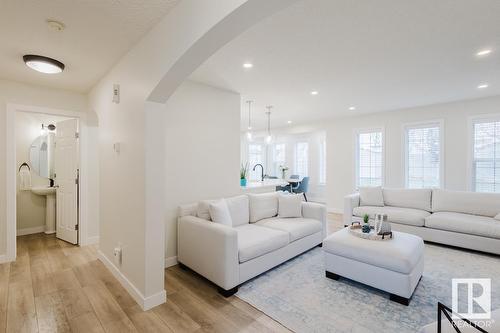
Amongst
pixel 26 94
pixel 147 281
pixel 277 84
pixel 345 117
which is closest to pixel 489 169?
pixel 345 117

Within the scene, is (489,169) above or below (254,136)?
below

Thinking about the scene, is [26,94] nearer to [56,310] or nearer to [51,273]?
[51,273]

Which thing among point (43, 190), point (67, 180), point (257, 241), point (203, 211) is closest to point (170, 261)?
point (203, 211)

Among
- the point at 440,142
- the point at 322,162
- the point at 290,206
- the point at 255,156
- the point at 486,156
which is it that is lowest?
the point at 290,206

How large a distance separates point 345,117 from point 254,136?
3.56 meters

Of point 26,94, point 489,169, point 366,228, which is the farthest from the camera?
point 489,169

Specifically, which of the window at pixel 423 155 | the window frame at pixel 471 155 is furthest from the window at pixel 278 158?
the window frame at pixel 471 155

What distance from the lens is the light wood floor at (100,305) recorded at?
196 cm

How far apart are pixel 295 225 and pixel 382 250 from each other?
3.91 ft

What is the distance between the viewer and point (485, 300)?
90.8 inches

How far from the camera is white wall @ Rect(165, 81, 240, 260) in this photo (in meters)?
3.20

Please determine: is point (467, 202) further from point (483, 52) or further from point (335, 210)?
point (335, 210)

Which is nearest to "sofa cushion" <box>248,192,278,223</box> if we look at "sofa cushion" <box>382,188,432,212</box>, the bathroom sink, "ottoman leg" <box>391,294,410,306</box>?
"ottoman leg" <box>391,294,410,306</box>

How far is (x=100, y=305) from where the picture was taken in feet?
7.36
